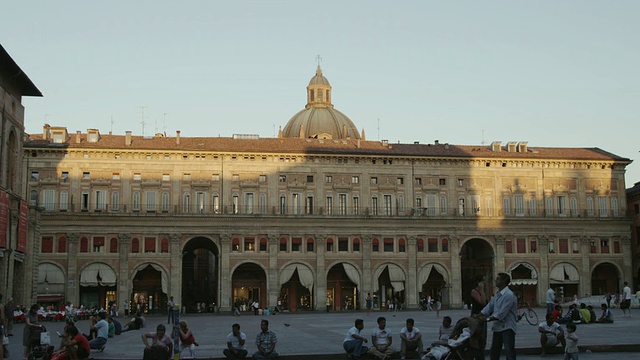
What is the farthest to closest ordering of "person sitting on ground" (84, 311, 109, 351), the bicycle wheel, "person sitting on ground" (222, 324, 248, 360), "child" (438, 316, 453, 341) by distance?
the bicycle wheel < "person sitting on ground" (84, 311, 109, 351) < "person sitting on ground" (222, 324, 248, 360) < "child" (438, 316, 453, 341)

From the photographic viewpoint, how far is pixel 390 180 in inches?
2766

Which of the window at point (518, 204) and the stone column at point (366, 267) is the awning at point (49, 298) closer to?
the stone column at point (366, 267)

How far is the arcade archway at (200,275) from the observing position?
230 feet

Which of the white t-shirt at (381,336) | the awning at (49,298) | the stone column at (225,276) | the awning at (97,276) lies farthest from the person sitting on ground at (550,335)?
the awning at (49,298)

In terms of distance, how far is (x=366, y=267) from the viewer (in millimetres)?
68000

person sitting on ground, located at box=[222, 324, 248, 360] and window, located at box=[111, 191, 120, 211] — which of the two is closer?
person sitting on ground, located at box=[222, 324, 248, 360]

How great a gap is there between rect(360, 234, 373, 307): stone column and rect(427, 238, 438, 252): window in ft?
17.4

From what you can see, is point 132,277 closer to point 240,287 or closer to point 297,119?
point 240,287

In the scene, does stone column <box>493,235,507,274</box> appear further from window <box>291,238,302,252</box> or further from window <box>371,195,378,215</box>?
window <box>291,238,302,252</box>

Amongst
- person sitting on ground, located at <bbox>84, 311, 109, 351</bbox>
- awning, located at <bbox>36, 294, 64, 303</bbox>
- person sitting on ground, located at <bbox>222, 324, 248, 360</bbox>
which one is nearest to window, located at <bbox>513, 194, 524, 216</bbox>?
awning, located at <bbox>36, 294, 64, 303</bbox>

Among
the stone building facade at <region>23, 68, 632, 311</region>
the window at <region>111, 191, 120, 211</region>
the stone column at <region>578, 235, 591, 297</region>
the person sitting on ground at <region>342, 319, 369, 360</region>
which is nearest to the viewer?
the person sitting on ground at <region>342, 319, 369, 360</region>

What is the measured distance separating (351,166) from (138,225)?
733 inches

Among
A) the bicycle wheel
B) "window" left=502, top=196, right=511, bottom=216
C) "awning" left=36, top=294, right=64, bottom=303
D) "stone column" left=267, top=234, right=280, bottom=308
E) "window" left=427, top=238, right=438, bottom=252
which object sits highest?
"window" left=502, top=196, right=511, bottom=216

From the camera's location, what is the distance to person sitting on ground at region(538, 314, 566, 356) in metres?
21.5
